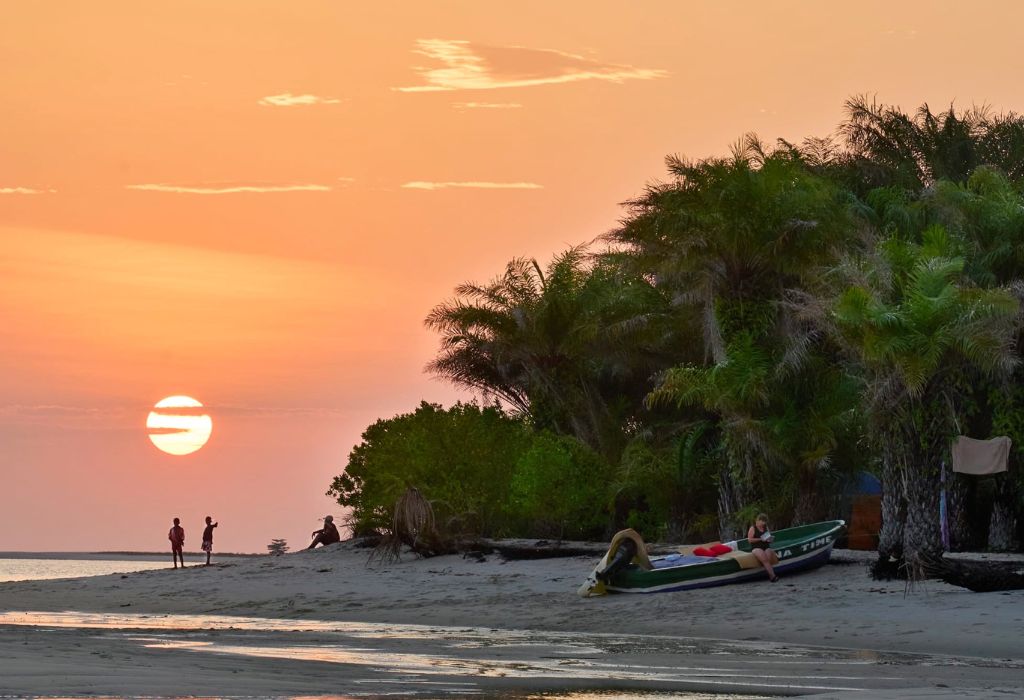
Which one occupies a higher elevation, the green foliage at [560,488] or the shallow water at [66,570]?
the green foliage at [560,488]

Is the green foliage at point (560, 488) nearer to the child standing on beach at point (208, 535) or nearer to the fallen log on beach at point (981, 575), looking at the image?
the child standing on beach at point (208, 535)

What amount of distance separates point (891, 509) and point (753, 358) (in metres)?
6.94

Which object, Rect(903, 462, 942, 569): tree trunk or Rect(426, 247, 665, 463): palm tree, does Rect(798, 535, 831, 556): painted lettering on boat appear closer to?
Rect(903, 462, 942, 569): tree trunk

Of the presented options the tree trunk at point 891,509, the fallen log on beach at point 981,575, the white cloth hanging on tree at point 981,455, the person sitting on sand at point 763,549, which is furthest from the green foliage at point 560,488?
the fallen log on beach at point 981,575

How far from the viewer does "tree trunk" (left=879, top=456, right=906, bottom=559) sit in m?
27.5

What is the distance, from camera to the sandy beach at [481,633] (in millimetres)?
13898

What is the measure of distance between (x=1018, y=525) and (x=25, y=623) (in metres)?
23.7

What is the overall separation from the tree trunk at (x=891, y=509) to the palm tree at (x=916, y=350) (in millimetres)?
39

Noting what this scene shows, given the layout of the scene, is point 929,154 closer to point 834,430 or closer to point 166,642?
point 834,430

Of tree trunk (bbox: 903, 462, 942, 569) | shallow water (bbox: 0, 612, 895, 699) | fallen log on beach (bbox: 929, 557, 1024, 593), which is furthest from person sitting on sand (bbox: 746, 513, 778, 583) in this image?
shallow water (bbox: 0, 612, 895, 699)

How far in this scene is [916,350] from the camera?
2570 cm

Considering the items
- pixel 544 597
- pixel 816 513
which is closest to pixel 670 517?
pixel 816 513

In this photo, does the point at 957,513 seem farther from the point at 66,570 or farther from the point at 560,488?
the point at 66,570

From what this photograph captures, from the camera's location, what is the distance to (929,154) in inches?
1841
